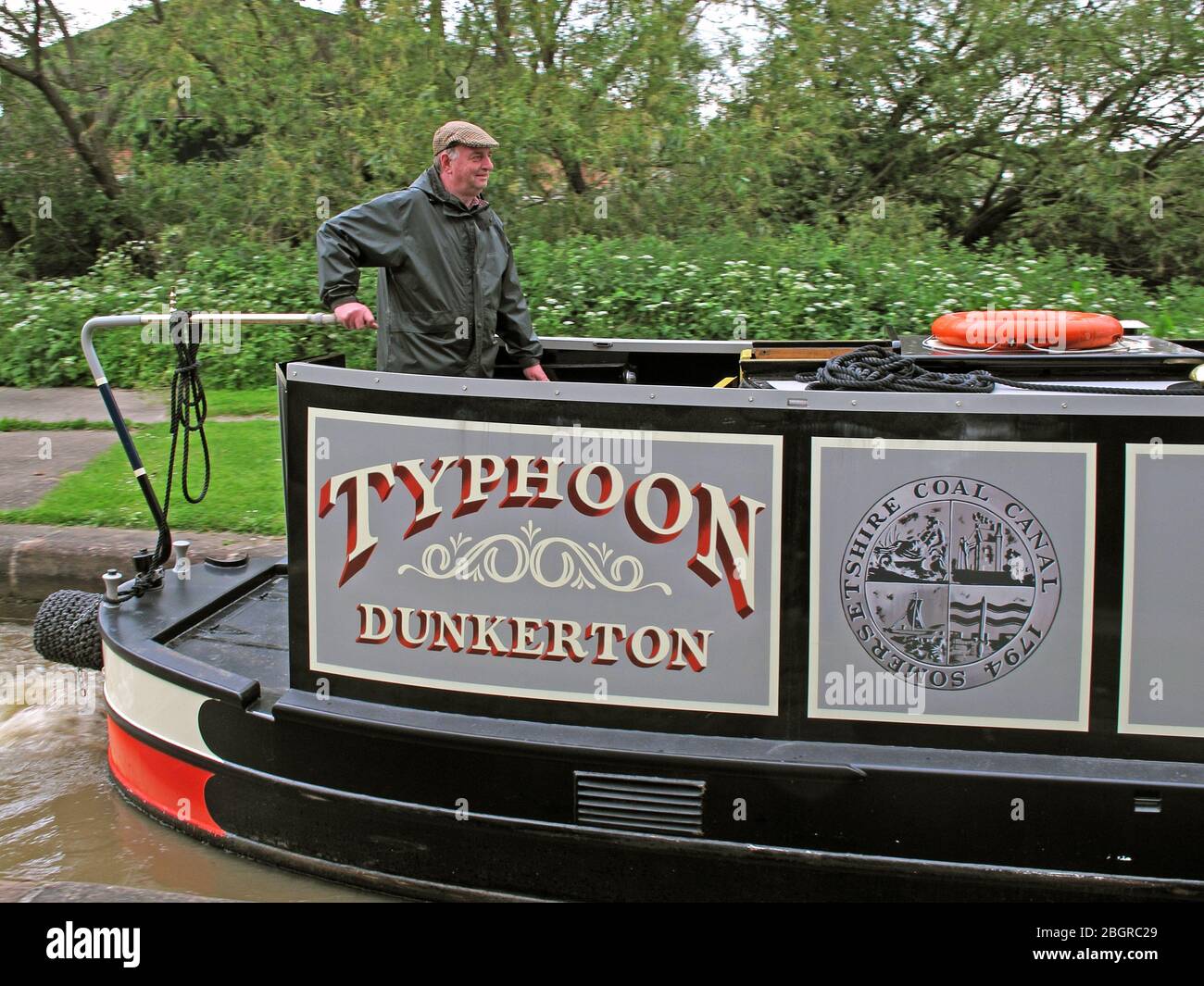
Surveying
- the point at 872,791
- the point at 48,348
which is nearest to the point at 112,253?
the point at 48,348

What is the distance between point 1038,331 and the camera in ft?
12.6

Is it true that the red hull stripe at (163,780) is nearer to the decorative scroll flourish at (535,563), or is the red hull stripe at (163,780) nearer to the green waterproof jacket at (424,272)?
the decorative scroll flourish at (535,563)

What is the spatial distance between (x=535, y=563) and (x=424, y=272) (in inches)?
51.2

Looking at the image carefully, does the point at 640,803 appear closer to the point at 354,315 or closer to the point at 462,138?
the point at 354,315

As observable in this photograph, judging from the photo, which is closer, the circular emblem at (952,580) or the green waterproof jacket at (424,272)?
the circular emblem at (952,580)

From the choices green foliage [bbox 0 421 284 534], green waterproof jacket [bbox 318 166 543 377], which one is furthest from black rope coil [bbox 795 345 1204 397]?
green foliage [bbox 0 421 284 534]

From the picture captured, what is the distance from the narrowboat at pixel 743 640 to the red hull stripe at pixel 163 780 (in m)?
0.36

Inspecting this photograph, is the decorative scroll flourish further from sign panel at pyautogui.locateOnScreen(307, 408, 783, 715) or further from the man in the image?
the man

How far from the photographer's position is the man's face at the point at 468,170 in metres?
4.07

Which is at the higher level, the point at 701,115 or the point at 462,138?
the point at 701,115

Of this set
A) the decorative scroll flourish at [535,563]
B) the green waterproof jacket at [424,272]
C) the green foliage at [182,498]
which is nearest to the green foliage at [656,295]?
the green foliage at [182,498]

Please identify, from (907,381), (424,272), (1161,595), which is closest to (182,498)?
(424,272)
